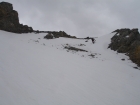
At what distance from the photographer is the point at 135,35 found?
21.6 meters

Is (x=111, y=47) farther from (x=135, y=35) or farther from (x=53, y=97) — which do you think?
(x=53, y=97)

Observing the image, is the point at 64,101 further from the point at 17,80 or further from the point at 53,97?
the point at 17,80

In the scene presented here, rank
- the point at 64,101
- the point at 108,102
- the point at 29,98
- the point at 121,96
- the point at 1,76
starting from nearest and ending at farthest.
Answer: the point at 29,98, the point at 64,101, the point at 1,76, the point at 108,102, the point at 121,96

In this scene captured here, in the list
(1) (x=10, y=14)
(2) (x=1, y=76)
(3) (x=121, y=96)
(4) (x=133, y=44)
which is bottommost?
(3) (x=121, y=96)

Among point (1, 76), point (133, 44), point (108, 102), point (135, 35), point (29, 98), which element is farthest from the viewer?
point (135, 35)

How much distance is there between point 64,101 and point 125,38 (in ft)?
70.3

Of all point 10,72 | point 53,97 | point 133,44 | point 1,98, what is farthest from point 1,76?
point 133,44

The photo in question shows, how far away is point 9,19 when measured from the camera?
1192 inches

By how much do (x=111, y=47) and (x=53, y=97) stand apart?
20.6 m

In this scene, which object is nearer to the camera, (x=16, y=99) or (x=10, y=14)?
(x=16, y=99)

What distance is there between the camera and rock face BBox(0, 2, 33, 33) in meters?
27.8

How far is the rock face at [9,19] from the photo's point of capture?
91.1 ft

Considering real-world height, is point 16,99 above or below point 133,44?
below

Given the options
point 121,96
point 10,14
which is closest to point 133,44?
point 121,96
